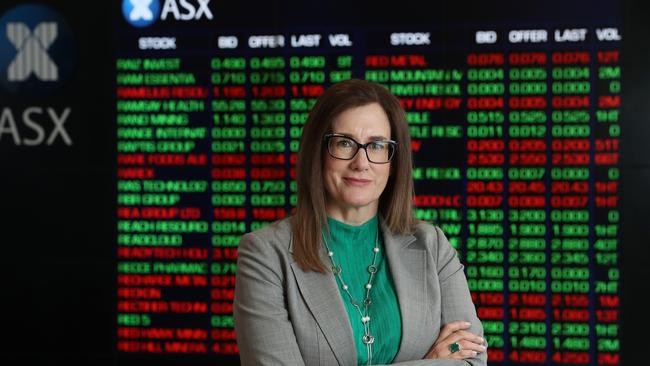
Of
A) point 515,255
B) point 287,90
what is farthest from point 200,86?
point 515,255

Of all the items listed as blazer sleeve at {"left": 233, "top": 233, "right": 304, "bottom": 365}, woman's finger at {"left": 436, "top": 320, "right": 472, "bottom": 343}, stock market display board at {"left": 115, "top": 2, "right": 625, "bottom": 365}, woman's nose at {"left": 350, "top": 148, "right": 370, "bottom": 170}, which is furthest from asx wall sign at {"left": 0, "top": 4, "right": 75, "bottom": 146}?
woman's finger at {"left": 436, "top": 320, "right": 472, "bottom": 343}

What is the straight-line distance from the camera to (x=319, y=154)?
173 cm

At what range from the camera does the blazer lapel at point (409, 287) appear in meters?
1.71

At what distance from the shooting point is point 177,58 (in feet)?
10.9

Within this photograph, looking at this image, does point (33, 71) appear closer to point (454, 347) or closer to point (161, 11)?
point (161, 11)

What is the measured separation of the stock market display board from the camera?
10.2 ft

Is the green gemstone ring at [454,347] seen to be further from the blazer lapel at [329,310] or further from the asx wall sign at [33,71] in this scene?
the asx wall sign at [33,71]

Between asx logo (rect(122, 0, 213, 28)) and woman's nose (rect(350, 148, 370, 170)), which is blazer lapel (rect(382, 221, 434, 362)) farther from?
asx logo (rect(122, 0, 213, 28))

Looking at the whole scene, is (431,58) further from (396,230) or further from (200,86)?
(396,230)

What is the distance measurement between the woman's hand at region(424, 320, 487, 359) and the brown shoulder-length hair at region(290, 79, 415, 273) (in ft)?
1.02

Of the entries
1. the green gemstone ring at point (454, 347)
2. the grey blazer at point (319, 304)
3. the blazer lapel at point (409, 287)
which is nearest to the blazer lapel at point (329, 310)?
the grey blazer at point (319, 304)

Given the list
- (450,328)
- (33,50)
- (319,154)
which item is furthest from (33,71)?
(450,328)

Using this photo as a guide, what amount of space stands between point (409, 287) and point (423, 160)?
1.46 m

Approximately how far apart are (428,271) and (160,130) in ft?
6.01
